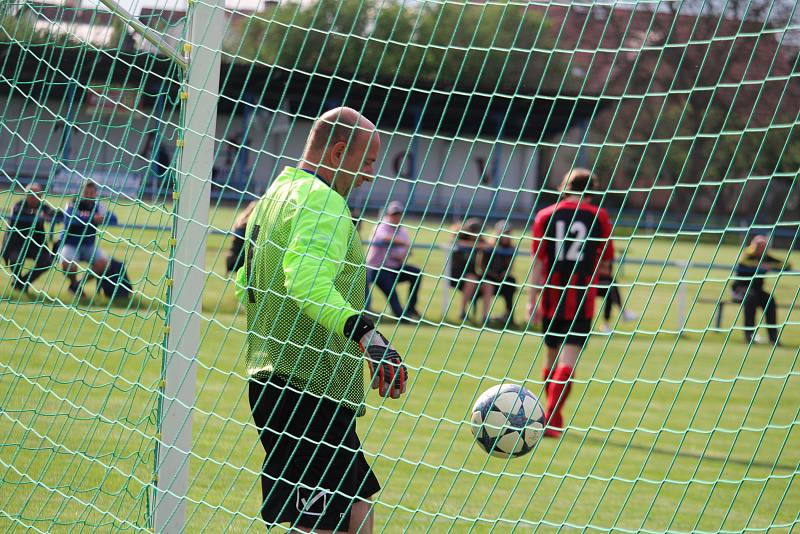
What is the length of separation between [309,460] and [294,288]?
59 centimetres

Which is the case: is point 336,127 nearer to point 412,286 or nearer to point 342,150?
point 342,150

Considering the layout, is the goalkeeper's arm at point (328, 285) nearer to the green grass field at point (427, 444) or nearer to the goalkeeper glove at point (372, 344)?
the goalkeeper glove at point (372, 344)

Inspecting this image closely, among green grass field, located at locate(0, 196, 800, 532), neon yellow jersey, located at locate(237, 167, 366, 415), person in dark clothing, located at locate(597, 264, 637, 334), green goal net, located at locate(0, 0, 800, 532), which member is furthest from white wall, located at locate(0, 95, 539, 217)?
person in dark clothing, located at locate(597, 264, 637, 334)

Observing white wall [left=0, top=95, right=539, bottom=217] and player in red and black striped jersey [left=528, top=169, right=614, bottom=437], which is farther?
player in red and black striped jersey [left=528, top=169, right=614, bottom=437]

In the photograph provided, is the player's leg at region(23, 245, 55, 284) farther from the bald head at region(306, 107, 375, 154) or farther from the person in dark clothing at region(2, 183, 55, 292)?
the bald head at region(306, 107, 375, 154)

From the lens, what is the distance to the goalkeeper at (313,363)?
10.5ft

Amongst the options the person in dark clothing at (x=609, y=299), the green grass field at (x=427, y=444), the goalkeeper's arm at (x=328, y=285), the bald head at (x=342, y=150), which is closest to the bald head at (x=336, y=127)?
the bald head at (x=342, y=150)

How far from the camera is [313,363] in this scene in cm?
Result: 323

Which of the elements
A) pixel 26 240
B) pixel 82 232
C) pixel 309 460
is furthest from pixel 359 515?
pixel 82 232

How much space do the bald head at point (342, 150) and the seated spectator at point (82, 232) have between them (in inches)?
46.8

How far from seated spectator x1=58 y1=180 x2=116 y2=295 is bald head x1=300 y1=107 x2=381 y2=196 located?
3.90ft

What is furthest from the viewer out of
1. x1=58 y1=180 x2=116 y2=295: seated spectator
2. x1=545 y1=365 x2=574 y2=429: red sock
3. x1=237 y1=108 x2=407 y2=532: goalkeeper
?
x1=545 y1=365 x2=574 y2=429: red sock

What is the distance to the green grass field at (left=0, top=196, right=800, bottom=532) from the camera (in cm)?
363

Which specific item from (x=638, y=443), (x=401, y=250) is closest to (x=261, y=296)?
(x=638, y=443)
